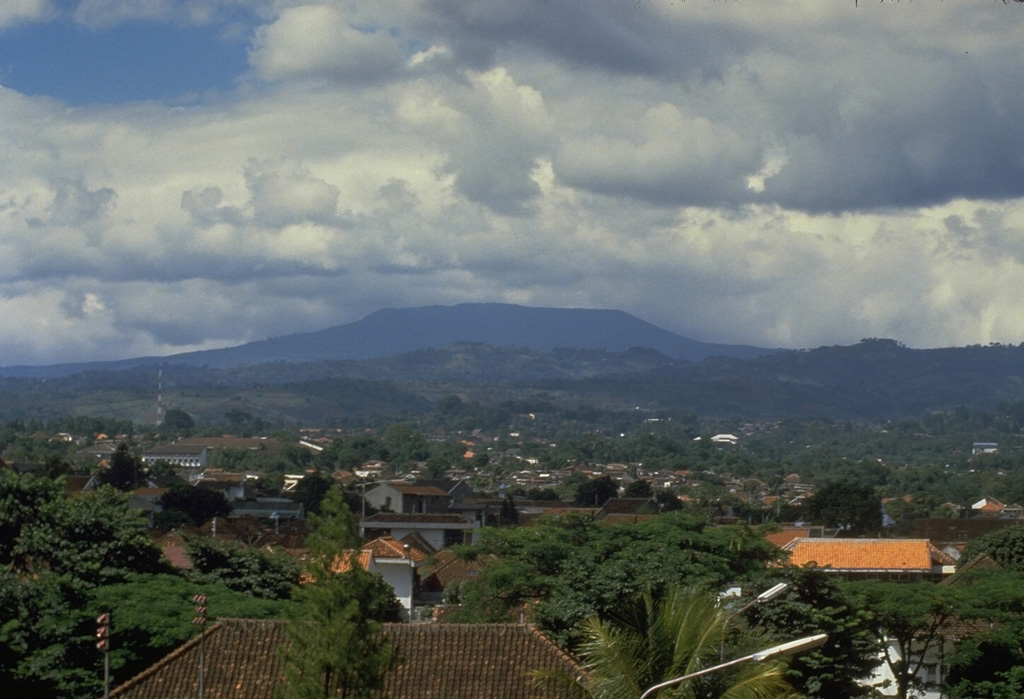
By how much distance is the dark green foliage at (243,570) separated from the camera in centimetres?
3186

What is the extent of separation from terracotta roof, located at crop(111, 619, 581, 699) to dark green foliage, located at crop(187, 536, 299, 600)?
1185 cm

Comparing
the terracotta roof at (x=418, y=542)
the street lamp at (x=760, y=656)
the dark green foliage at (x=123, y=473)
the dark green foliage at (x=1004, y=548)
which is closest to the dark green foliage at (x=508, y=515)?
the terracotta roof at (x=418, y=542)

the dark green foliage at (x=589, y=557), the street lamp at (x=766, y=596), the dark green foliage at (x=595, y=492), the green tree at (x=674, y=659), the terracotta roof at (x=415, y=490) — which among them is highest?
the street lamp at (x=766, y=596)

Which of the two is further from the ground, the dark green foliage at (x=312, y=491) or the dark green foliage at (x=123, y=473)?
the dark green foliage at (x=123, y=473)

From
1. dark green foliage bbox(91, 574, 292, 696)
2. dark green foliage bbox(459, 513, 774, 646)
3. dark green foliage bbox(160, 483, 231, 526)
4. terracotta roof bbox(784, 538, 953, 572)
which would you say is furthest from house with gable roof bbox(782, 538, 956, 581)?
dark green foliage bbox(160, 483, 231, 526)

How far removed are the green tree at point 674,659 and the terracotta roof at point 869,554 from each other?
24.0 metres

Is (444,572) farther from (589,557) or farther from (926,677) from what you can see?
(926,677)

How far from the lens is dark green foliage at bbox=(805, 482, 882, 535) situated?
67.6 m

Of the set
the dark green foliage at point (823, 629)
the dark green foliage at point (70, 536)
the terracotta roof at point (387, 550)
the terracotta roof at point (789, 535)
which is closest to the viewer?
the dark green foliage at point (823, 629)

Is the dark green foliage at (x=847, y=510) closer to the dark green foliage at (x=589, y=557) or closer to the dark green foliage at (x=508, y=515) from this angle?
the dark green foliage at (x=508, y=515)

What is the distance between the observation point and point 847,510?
224 feet

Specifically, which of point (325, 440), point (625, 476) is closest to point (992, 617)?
point (625, 476)

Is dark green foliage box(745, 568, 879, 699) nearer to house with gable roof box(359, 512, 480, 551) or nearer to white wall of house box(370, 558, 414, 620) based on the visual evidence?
Answer: white wall of house box(370, 558, 414, 620)

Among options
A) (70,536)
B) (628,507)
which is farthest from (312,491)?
(70,536)
